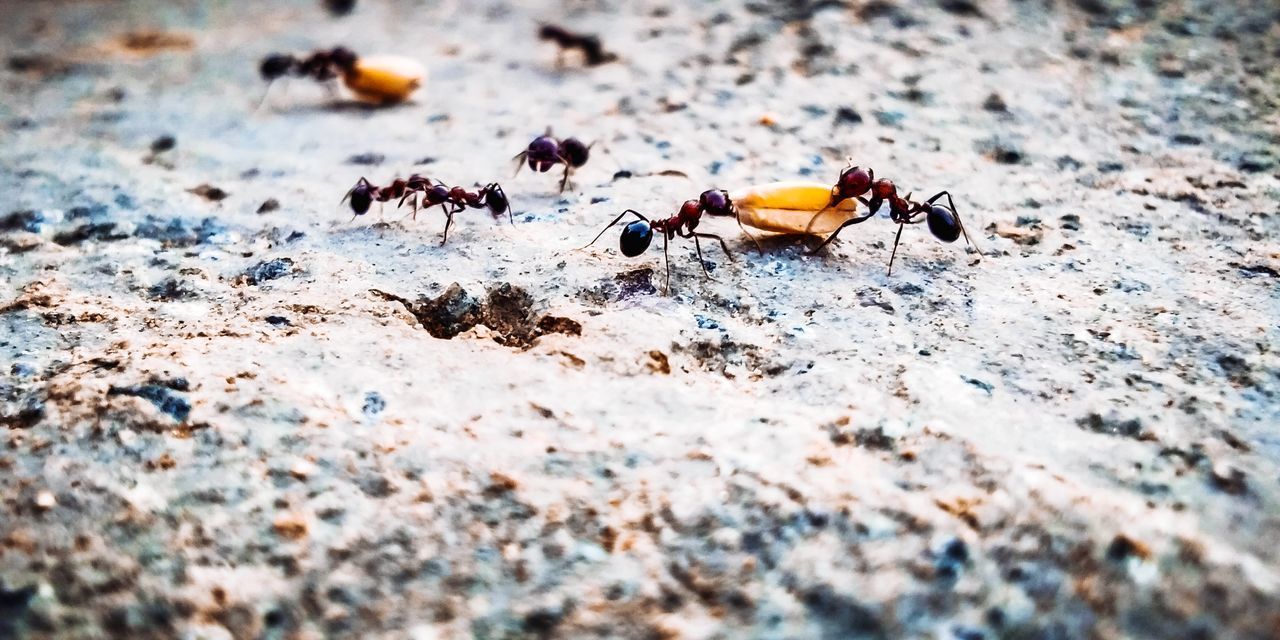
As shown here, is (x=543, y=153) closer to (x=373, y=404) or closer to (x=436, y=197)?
(x=436, y=197)

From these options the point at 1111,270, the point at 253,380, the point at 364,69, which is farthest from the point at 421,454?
the point at 364,69

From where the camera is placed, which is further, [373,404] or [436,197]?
[436,197]

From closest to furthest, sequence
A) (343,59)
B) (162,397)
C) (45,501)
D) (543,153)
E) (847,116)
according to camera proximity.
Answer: (45,501) < (162,397) < (543,153) < (847,116) < (343,59)

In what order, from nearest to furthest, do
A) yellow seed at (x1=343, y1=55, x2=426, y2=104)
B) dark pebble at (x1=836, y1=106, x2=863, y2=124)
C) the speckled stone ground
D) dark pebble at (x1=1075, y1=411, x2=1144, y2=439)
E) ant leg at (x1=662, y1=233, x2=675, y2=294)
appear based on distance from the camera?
the speckled stone ground < dark pebble at (x1=1075, y1=411, x2=1144, y2=439) < ant leg at (x1=662, y1=233, x2=675, y2=294) < dark pebble at (x1=836, y1=106, x2=863, y2=124) < yellow seed at (x1=343, y1=55, x2=426, y2=104)

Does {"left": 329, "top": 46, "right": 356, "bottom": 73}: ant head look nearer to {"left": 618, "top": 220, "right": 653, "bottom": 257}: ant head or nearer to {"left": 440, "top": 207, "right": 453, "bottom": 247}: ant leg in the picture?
{"left": 440, "top": 207, "right": 453, "bottom": 247}: ant leg

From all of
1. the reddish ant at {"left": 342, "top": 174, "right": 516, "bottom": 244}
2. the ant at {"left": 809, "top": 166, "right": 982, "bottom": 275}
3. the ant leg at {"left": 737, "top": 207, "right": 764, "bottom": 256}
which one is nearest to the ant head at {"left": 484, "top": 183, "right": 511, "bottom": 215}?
the reddish ant at {"left": 342, "top": 174, "right": 516, "bottom": 244}

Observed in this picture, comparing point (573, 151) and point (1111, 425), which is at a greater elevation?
point (573, 151)

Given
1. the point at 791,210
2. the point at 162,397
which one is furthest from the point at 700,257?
the point at 162,397

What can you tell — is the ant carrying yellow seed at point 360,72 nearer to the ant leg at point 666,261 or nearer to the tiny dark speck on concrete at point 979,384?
the ant leg at point 666,261
